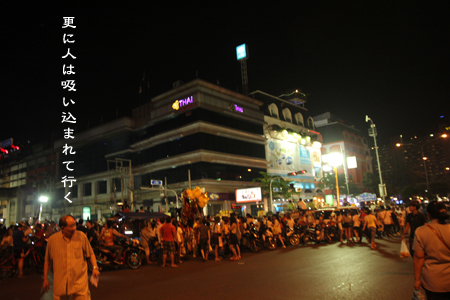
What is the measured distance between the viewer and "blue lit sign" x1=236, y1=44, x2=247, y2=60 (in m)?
58.0

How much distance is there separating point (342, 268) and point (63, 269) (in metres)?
7.94

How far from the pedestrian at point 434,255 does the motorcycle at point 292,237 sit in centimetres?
1455

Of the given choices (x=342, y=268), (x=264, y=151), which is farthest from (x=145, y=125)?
(x=342, y=268)

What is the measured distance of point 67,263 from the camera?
4.65 m

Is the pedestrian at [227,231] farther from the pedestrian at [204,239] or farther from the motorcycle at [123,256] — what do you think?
the motorcycle at [123,256]

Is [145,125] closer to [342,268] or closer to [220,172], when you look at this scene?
[220,172]

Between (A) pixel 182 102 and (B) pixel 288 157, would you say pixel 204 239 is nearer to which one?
(A) pixel 182 102

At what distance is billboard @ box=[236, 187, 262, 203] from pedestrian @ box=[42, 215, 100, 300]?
36125 mm

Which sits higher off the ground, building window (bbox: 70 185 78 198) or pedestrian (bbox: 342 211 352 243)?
building window (bbox: 70 185 78 198)

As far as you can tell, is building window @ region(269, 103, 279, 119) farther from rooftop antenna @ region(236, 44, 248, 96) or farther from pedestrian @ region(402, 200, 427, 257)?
pedestrian @ region(402, 200, 427, 257)

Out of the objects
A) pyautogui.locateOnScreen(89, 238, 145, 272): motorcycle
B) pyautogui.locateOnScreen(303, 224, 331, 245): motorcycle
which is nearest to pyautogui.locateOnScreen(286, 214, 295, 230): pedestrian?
pyautogui.locateOnScreen(303, 224, 331, 245): motorcycle

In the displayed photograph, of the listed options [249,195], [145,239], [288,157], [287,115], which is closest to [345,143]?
[287,115]

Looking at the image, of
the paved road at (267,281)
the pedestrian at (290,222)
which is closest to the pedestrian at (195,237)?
the paved road at (267,281)

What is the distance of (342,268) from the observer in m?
9.89
